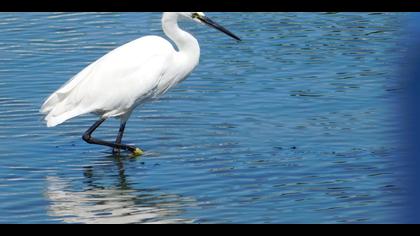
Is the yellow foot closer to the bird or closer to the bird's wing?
the bird

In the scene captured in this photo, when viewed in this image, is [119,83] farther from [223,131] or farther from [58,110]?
[223,131]

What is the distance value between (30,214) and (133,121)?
10.1ft

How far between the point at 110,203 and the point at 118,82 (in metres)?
1.69

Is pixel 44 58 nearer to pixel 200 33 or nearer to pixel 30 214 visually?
pixel 200 33

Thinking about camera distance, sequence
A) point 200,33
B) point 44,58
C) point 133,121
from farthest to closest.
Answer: point 200,33 → point 44,58 → point 133,121

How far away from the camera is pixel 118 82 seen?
306 inches

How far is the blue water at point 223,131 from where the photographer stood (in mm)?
6215

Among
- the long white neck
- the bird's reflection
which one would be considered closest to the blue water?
the bird's reflection

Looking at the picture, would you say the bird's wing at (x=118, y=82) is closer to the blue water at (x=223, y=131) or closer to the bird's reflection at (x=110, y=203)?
the blue water at (x=223, y=131)

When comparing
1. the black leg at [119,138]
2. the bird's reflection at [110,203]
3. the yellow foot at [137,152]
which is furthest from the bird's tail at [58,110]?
the bird's reflection at [110,203]
